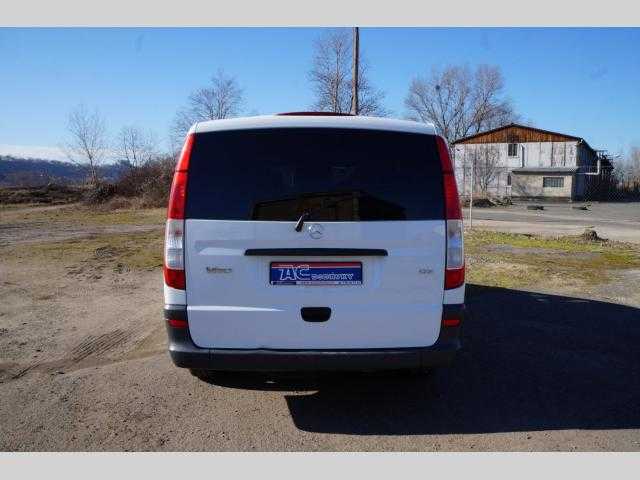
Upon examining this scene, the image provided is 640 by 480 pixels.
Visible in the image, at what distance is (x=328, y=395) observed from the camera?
13.0 feet

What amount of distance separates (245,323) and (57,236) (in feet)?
50.0

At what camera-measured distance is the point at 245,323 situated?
3211 millimetres

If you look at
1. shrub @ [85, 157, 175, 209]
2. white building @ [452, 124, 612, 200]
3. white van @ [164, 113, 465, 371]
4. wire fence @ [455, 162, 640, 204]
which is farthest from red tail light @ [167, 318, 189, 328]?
white building @ [452, 124, 612, 200]

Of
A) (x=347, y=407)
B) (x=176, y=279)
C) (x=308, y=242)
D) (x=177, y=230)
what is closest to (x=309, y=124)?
(x=308, y=242)

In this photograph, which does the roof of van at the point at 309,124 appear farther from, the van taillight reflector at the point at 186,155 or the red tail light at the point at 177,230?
the red tail light at the point at 177,230

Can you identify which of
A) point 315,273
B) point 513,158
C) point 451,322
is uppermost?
point 513,158

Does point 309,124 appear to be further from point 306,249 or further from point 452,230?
point 452,230

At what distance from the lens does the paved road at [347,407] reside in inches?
127

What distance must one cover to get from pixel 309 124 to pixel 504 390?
2627mm

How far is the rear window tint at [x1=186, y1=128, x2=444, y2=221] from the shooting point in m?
3.18

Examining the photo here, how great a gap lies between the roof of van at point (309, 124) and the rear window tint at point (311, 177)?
0.12ft

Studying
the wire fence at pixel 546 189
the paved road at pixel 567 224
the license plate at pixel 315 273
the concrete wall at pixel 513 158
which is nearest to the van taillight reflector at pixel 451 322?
the license plate at pixel 315 273

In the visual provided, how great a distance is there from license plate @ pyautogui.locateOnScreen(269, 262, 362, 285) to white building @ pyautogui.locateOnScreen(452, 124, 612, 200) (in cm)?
5044
